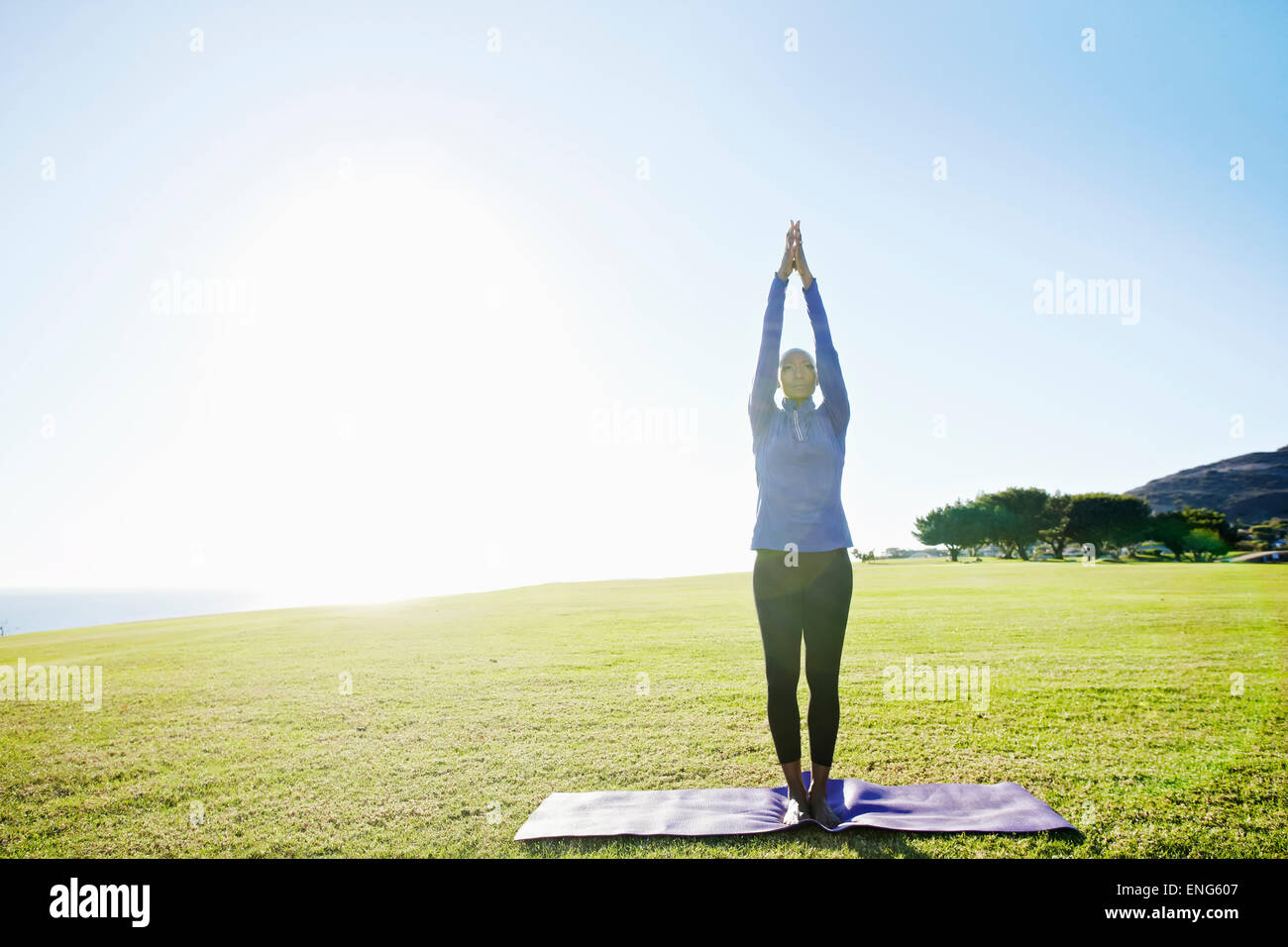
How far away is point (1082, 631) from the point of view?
14.5m

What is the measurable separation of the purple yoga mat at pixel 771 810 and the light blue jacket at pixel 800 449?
6.02 feet

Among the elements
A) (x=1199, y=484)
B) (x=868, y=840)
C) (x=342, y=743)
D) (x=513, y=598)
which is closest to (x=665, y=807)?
(x=868, y=840)

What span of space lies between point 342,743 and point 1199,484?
249366mm

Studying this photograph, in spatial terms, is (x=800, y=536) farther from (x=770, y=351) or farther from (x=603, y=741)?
(x=603, y=741)

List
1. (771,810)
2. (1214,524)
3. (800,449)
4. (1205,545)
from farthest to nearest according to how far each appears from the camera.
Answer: (1214,524)
(1205,545)
(800,449)
(771,810)

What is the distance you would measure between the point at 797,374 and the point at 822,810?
312cm

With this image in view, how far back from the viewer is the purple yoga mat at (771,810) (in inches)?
168

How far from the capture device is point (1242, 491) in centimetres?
17575

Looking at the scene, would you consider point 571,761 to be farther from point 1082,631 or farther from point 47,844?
point 1082,631

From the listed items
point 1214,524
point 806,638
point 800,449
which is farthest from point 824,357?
point 1214,524

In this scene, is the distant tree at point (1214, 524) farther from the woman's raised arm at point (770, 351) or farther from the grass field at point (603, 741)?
the woman's raised arm at point (770, 351)

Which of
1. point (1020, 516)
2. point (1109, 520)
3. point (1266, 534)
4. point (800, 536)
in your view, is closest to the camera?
point (800, 536)

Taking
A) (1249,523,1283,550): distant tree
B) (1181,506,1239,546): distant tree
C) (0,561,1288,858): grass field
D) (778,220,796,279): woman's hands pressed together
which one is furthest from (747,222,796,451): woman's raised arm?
(1249,523,1283,550): distant tree
